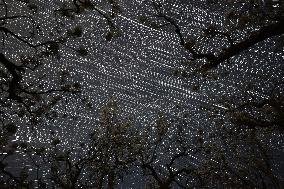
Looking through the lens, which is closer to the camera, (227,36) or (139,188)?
(227,36)

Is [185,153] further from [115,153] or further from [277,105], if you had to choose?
[277,105]

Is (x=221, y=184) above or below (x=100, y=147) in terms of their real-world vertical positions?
below

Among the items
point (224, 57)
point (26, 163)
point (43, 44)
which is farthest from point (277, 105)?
point (26, 163)

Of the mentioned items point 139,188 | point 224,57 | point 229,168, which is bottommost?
point 139,188

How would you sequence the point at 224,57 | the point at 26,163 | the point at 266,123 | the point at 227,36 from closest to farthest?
the point at 224,57 < the point at 227,36 < the point at 266,123 < the point at 26,163

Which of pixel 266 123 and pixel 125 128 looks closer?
pixel 266 123

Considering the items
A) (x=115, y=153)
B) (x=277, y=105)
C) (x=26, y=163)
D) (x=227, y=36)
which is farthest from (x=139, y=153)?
(x=26, y=163)

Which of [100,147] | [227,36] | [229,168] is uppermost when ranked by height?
[227,36]

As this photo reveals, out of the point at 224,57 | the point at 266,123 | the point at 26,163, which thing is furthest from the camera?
the point at 26,163

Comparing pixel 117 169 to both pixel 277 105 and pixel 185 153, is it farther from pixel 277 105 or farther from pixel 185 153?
pixel 277 105
